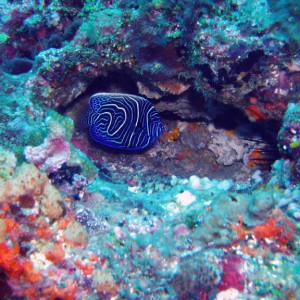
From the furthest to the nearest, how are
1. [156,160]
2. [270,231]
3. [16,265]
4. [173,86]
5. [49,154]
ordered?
[156,160] < [173,86] < [49,154] < [270,231] < [16,265]

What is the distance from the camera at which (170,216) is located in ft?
10.7

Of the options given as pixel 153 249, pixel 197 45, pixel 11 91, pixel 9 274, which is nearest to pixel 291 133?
pixel 197 45

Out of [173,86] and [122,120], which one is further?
[122,120]

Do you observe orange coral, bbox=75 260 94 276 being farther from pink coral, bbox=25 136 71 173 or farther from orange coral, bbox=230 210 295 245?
orange coral, bbox=230 210 295 245

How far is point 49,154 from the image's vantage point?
3230 mm

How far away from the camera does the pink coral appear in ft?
10.5

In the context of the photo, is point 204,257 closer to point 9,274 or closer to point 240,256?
point 240,256

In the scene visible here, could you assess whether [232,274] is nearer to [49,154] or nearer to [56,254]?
[56,254]

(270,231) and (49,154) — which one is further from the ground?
(49,154)

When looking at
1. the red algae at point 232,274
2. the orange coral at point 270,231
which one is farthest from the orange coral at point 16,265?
the orange coral at point 270,231

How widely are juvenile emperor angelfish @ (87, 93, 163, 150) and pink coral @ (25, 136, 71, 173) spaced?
1968mm

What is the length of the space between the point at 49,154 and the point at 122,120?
2.24 meters

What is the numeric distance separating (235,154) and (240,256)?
3.82 meters

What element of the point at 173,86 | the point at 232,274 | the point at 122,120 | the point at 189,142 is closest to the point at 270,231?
the point at 232,274
